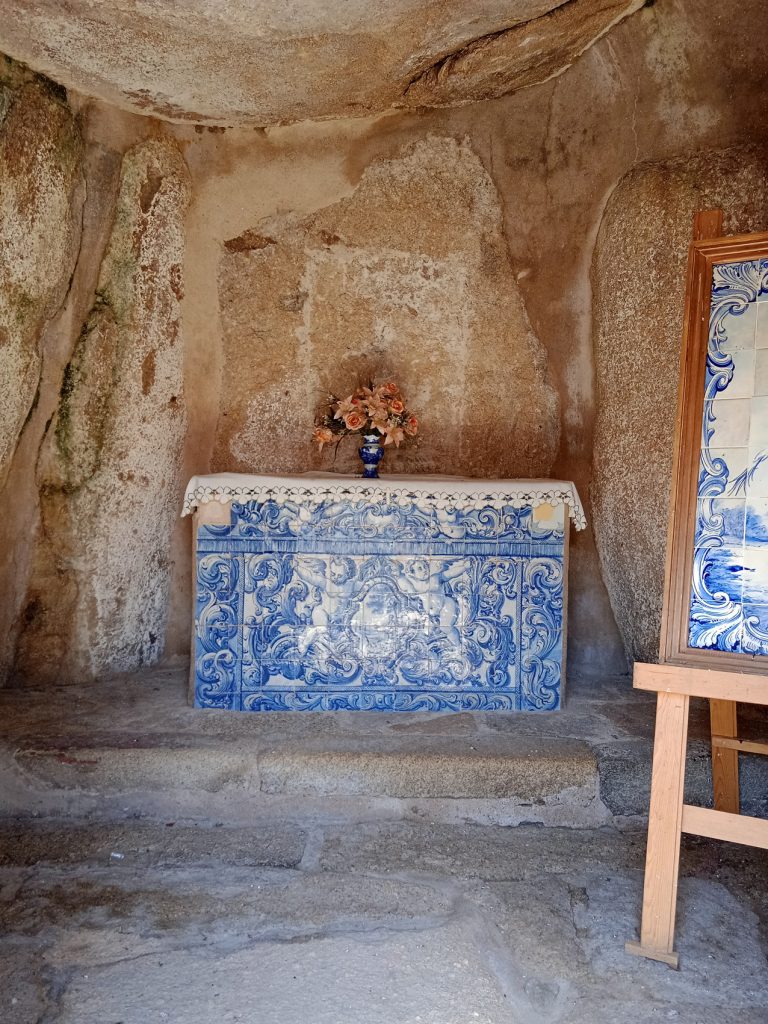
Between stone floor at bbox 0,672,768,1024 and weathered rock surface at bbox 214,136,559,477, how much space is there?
154 cm

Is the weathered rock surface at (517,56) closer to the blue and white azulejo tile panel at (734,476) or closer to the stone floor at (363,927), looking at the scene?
the blue and white azulejo tile panel at (734,476)

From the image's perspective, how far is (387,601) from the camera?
3.69m

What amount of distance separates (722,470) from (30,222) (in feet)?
9.83

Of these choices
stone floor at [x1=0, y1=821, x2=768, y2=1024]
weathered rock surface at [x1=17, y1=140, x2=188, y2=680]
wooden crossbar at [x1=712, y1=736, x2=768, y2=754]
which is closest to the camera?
stone floor at [x1=0, y1=821, x2=768, y2=1024]

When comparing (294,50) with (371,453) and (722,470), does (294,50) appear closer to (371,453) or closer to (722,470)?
(371,453)

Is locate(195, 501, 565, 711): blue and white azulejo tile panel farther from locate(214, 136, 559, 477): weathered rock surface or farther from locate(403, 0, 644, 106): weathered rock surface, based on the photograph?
locate(403, 0, 644, 106): weathered rock surface

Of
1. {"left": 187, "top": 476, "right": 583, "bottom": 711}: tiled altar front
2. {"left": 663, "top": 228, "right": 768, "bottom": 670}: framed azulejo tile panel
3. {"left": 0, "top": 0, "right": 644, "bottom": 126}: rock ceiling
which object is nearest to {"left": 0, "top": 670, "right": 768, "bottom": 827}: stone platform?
{"left": 187, "top": 476, "right": 583, "bottom": 711}: tiled altar front

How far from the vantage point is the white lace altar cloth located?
142 inches

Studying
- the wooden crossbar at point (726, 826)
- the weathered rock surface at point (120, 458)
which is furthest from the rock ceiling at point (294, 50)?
the wooden crossbar at point (726, 826)

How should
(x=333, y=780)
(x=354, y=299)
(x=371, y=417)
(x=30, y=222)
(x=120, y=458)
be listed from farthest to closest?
(x=354, y=299) < (x=120, y=458) < (x=371, y=417) < (x=30, y=222) < (x=333, y=780)

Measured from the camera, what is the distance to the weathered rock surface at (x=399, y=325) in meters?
4.57

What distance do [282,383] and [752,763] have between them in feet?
9.90

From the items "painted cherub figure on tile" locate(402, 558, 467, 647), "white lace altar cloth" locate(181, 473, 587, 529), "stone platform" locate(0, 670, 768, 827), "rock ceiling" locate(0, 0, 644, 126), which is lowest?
"stone platform" locate(0, 670, 768, 827)

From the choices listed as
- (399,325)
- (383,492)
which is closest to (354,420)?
(383,492)
